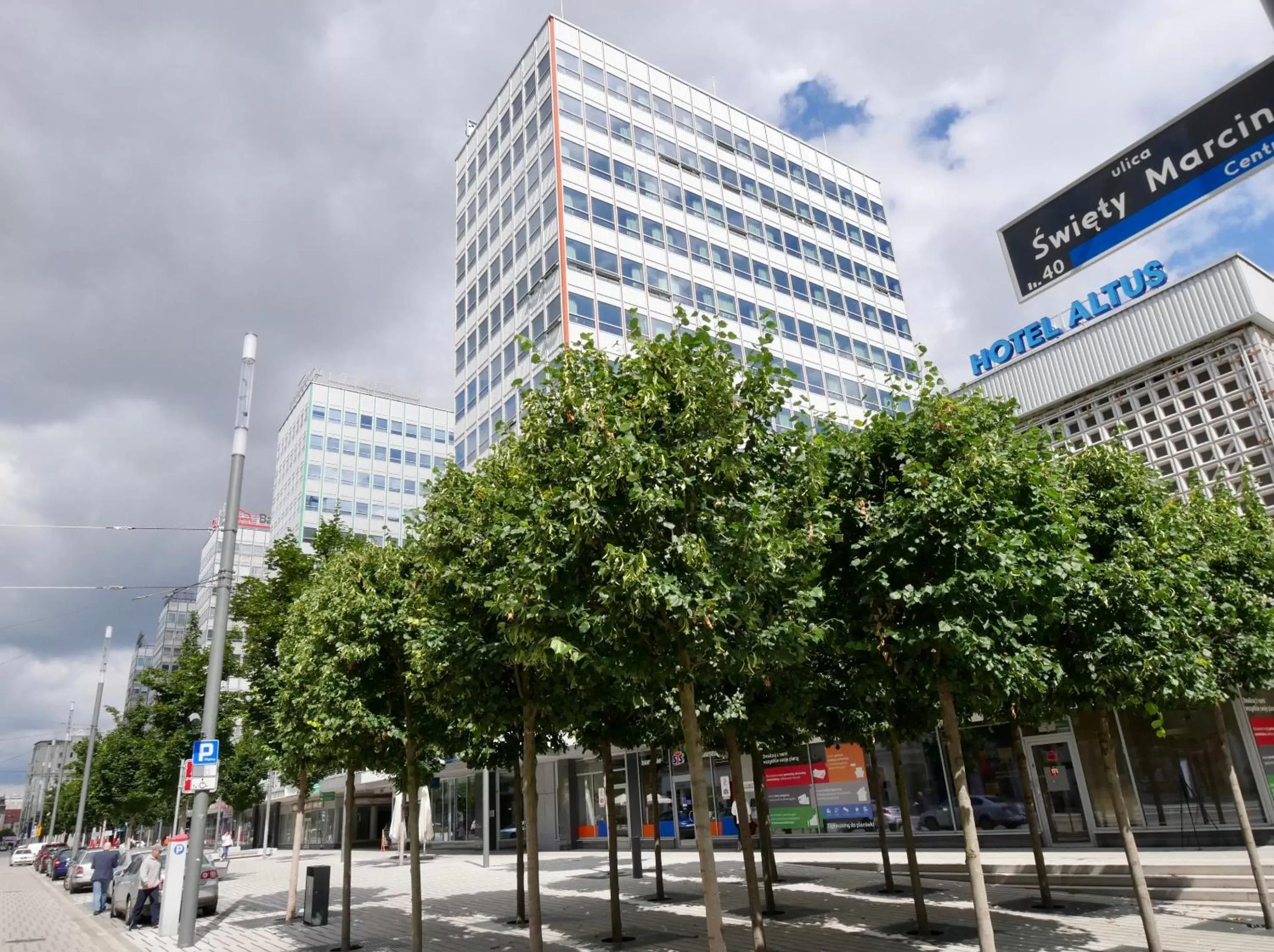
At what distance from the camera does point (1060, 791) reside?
69.8ft

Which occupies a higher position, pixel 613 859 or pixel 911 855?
pixel 613 859

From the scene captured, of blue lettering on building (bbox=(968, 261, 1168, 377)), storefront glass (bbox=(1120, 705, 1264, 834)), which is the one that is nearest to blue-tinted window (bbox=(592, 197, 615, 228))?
blue lettering on building (bbox=(968, 261, 1168, 377))

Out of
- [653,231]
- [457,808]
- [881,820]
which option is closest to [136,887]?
[881,820]

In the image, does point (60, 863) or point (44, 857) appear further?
point (44, 857)

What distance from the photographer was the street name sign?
2.62 metres

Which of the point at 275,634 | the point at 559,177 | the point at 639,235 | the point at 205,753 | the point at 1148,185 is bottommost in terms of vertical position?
the point at 205,753

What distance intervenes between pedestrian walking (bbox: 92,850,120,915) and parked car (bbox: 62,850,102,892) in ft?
31.3

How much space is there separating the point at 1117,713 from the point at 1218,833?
9.93 ft

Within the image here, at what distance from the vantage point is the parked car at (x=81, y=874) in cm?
3122

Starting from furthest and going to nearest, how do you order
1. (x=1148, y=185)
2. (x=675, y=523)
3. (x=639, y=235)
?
(x=639, y=235)
(x=675, y=523)
(x=1148, y=185)

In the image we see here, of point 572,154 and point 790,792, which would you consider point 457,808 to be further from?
point 572,154

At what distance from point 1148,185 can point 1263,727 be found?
2064 cm

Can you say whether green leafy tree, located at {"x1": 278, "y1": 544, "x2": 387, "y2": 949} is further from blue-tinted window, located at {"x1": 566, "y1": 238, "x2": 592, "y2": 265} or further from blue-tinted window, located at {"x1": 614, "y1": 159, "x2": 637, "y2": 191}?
blue-tinted window, located at {"x1": 614, "y1": 159, "x2": 637, "y2": 191}

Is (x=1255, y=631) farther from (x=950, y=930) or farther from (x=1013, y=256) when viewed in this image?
(x=1013, y=256)
